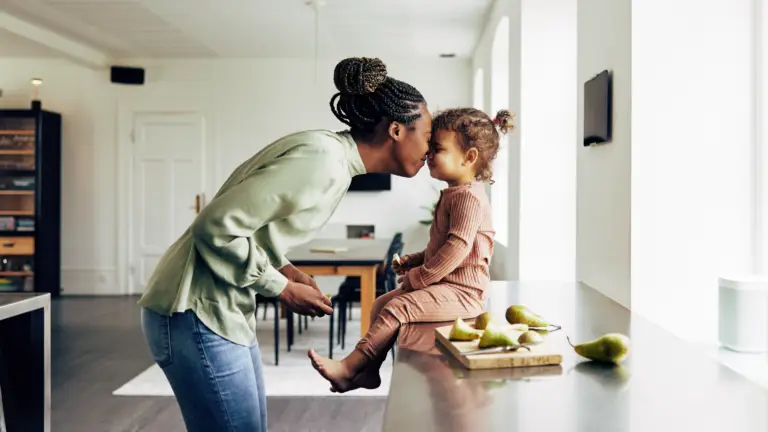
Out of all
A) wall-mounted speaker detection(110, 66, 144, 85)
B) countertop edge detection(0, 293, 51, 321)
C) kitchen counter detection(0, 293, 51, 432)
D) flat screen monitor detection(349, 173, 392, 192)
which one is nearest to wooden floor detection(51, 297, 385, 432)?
kitchen counter detection(0, 293, 51, 432)

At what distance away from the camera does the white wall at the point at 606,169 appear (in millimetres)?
2326

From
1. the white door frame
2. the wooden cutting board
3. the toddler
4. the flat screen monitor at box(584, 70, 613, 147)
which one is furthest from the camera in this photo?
the white door frame

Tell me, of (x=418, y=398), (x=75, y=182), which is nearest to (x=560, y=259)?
(x=418, y=398)

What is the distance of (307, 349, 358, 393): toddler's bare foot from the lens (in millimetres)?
1585

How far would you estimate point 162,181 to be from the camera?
8.54 meters

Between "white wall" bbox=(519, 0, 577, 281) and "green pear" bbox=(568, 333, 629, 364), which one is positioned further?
"white wall" bbox=(519, 0, 577, 281)

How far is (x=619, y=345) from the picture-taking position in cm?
143

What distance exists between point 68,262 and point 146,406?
17.2ft

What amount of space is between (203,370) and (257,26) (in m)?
5.66

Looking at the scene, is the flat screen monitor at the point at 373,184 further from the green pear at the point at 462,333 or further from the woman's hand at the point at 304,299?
the green pear at the point at 462,333

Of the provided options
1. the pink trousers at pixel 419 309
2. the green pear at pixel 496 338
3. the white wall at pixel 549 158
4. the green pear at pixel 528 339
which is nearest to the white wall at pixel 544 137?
the white wall at pixel 549 158

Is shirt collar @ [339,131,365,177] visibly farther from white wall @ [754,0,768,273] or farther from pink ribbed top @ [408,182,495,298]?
white wall @ [754,0,768,273]

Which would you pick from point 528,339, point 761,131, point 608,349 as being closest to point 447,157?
point 528,339

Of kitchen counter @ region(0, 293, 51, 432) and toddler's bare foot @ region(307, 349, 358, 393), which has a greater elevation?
toddler's bare foot @ region(307, 349, 358, 393)
